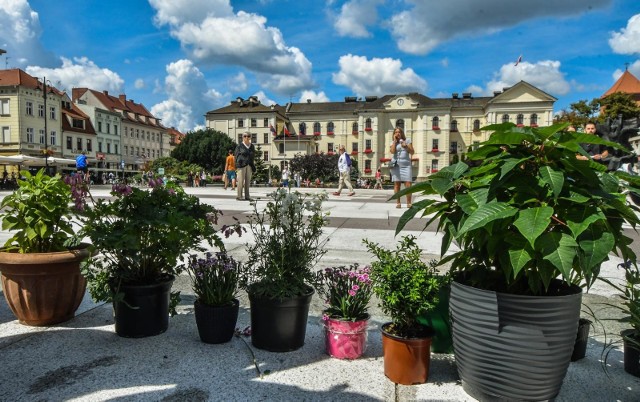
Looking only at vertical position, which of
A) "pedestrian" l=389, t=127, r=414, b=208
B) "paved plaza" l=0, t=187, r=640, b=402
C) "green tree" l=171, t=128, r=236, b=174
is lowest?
"paved plaza" l=0, t=187, r=640, b=402

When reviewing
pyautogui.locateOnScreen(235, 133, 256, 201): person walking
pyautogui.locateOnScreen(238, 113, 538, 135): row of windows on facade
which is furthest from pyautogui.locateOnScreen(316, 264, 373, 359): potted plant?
pyautogui.locateOnScreen(238, 113, 538, 135): row of windows on facade

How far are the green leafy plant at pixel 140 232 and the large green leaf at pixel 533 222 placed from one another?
1972 mm

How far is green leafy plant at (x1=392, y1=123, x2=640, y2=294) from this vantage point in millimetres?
1771

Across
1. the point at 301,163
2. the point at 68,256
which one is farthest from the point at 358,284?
the point at 301,163

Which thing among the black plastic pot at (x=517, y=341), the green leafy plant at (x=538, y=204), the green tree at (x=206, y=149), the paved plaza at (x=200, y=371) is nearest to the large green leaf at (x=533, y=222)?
the green leafy plant at (x=538, y=204)

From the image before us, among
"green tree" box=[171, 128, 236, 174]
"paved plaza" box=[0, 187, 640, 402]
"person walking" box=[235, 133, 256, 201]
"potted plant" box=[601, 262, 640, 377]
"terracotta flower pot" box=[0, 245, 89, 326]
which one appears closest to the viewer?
"paved plaza" box=[0, 187, 640, 402]

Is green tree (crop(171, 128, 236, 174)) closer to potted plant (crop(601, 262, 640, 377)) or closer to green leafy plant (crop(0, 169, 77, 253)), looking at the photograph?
green leafy plant (crop(0, 169, 77, 253))

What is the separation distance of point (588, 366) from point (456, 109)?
8278cm

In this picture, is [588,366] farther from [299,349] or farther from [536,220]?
[299,349]

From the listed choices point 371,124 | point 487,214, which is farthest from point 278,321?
point 371,124

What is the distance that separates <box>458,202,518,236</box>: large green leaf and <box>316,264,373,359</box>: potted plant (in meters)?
1.06

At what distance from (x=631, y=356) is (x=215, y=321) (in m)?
2.52

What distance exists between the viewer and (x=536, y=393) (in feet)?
6.81

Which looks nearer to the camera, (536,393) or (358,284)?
(536,393)
